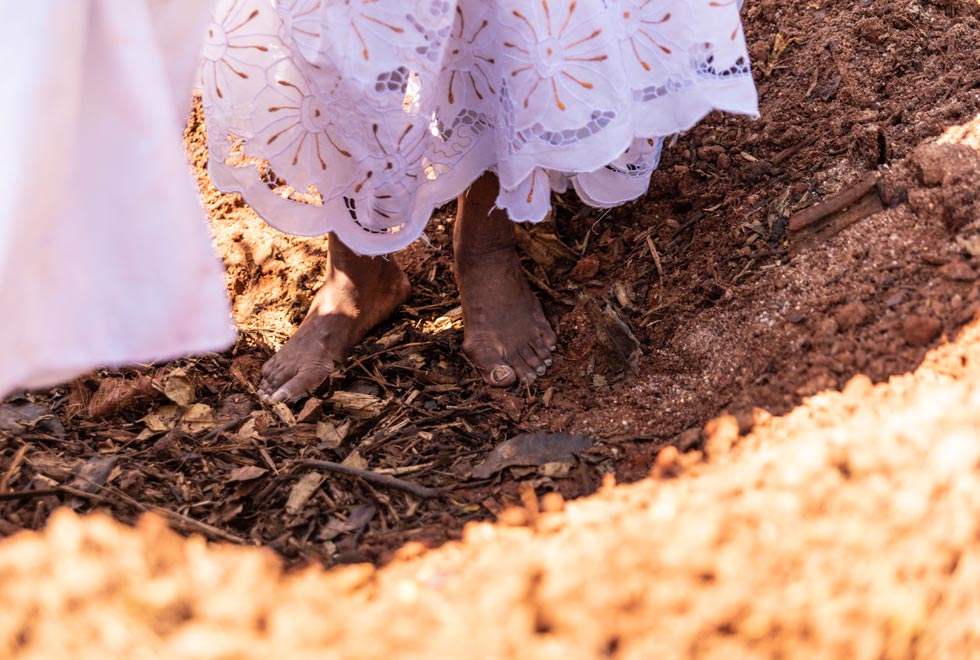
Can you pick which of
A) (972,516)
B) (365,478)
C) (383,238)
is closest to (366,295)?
(383,238)

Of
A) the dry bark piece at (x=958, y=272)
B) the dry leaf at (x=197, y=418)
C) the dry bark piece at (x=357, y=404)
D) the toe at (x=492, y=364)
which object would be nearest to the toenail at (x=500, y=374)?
the toe at (x=492, y=364)

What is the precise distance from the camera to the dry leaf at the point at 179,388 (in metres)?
1.79

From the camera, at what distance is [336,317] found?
197cm

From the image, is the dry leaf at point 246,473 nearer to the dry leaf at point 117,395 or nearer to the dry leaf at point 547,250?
the dry leaf at point 117,395

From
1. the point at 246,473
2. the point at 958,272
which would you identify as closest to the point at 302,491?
the point at 246,473

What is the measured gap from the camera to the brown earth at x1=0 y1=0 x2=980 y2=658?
778mm

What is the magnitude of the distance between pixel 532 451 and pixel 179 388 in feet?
2.73

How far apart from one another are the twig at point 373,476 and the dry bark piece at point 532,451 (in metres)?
0.10

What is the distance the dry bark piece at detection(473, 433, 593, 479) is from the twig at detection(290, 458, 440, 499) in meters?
0.10

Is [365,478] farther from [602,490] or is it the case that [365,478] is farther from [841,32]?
[841,32]

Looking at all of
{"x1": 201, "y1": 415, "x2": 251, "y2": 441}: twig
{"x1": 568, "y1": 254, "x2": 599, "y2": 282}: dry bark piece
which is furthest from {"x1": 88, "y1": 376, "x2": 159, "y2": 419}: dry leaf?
{"x1": 568, "y1": 254, "x2": 599, "y2": 282}: dry bark piece

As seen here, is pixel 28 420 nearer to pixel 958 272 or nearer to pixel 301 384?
pixel 301 384

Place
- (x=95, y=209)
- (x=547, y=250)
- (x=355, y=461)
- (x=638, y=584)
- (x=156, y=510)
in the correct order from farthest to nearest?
(x=547, y=250) < (x=355, y=461) < (x=156, y=510) < (x=95, y=209) < (x=638, y=584)

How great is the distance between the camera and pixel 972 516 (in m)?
0.87
